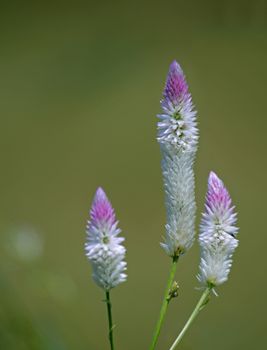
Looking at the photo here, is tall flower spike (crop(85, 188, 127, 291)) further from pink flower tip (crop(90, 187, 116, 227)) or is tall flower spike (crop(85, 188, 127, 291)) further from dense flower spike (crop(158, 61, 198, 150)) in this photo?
dense flower spike (crop(158, 61, 198, 150))

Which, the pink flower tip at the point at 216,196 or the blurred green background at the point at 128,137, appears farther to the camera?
the blurred green background at the point at 128,137

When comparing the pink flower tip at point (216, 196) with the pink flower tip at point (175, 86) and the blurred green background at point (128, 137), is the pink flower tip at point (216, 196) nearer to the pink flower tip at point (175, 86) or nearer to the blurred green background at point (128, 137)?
the pink flower tip at point (175, 86)

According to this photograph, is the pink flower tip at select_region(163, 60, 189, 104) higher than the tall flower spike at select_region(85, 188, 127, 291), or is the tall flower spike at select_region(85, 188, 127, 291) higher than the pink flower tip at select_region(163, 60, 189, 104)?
the pink flower tip at select_region(163, 60, 189, 104)

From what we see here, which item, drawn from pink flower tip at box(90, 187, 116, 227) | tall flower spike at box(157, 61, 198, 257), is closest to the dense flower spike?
tall flower spike at box(157, 61, 198, 257)

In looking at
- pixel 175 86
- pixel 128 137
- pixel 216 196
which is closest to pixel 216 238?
pixel 216 196

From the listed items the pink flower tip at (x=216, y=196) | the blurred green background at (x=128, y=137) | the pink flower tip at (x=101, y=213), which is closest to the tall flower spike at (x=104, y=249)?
the pink flower tip at (x=101, y=213)

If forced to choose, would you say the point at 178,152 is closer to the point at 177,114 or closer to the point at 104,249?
the point at 177,114

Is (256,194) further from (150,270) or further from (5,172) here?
(5,172)
